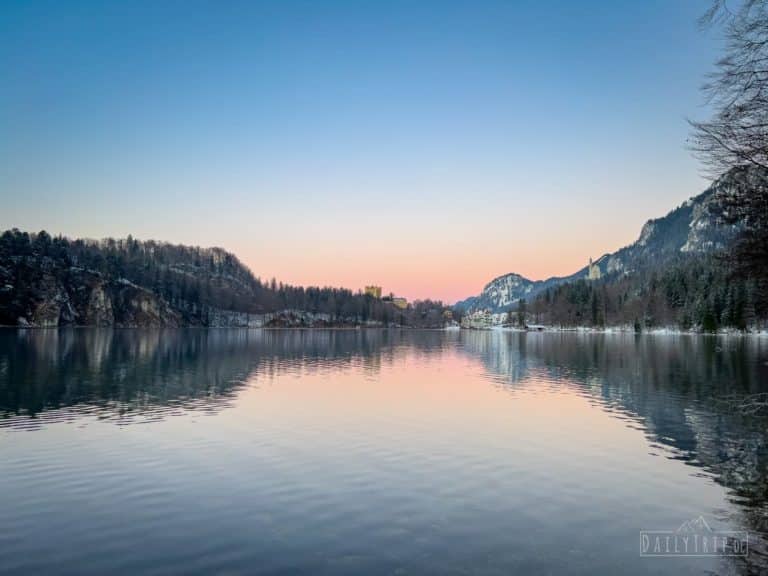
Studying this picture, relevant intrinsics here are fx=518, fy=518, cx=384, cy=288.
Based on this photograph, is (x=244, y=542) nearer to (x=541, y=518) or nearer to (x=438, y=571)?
(x=438, y=571)

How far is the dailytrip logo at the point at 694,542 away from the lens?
13969 mm

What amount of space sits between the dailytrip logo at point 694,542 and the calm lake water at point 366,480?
30 centimetres

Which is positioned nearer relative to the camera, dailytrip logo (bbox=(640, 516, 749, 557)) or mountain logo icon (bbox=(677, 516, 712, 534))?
dailytrip logo (bbox=(640, 516, 749, 557))

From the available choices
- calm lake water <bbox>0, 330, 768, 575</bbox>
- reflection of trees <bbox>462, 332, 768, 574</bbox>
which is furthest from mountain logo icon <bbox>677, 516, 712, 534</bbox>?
reflection of trees <bbox>462, 332, 768, 574</bbox>

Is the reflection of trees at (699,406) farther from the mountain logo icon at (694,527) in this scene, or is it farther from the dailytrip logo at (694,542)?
the mountain logo icon at (694,527)

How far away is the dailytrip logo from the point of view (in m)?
14.0

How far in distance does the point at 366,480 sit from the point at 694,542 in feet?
36.3

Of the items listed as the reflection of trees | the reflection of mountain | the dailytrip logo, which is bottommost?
the reflection of trees

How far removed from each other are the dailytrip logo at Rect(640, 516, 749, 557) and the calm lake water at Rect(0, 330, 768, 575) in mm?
299

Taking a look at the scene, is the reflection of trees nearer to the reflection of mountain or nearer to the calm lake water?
the calm lake water

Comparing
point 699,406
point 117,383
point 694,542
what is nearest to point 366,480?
point 694,542

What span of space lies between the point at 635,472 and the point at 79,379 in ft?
156

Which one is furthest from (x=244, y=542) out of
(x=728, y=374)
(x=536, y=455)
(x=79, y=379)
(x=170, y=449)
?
(x=728, y=374)

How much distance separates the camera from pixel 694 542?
14695mm
